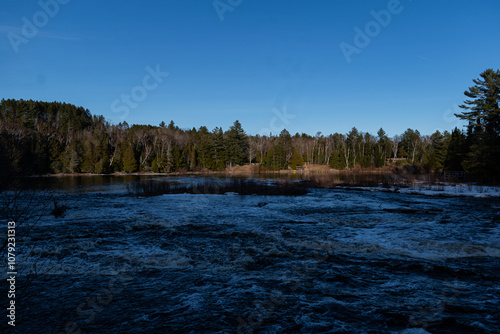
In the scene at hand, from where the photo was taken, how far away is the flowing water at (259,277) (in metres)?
5.23

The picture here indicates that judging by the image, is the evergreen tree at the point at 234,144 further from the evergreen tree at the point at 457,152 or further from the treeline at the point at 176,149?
the evergreen tree at the point at 457,152

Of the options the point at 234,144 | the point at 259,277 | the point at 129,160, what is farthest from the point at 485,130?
the point at 129,160

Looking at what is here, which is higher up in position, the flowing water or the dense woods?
the dense woods

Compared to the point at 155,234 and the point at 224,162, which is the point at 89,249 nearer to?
the point at 155,234

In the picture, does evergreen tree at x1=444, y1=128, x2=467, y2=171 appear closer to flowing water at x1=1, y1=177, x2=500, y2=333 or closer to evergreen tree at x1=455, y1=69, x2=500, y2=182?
evergreen tree at x1=455, y1=69, x2=500, y2=182

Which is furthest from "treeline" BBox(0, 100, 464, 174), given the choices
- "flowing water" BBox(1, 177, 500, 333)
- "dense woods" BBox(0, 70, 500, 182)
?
"flowing water" BBox(1, 177, 500, 333)

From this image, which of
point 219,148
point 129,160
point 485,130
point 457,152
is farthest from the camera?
point 219,148

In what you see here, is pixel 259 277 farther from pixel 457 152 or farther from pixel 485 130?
pixel 457 152

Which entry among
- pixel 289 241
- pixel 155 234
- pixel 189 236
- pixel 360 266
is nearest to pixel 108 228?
pixel 155 234

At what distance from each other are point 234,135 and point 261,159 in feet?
43.2

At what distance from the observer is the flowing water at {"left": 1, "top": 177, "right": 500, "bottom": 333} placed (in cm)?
523

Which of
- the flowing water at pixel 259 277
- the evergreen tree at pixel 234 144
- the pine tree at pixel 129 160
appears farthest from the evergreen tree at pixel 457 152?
the pine tree at pixel 129 160

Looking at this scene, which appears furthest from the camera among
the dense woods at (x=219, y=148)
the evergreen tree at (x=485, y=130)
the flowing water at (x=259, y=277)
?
the dense woods at (x=219, y=148)

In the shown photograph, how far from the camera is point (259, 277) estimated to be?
24.1ft
